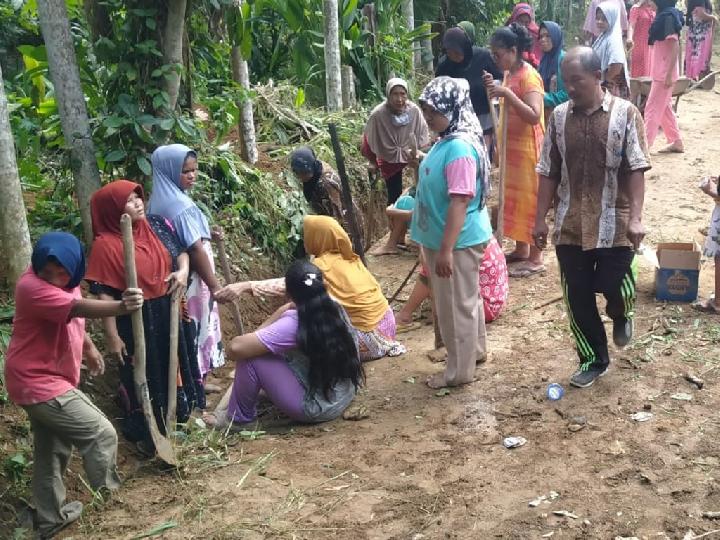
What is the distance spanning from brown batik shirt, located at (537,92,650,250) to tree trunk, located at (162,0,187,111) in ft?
8.32

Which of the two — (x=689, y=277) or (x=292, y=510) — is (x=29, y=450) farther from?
(x=689, y=277)

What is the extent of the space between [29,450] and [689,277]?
4.36 metres

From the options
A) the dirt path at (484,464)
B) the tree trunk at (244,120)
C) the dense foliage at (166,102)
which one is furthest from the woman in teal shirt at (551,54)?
the dirt path at (484,464)

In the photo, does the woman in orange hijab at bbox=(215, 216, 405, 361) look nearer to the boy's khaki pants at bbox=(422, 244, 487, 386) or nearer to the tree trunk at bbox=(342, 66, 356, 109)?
the boy's khaki pants at bbox=(422, 244, 487, 386)

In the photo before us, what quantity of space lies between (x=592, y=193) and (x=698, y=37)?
9778 millimetres

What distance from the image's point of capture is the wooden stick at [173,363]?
422 centimetres

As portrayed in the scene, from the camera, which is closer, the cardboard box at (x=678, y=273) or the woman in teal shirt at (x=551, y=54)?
the cardboard box at (x=678, y=273)

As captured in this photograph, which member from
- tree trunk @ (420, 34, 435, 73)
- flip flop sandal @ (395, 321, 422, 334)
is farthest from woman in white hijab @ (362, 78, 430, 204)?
tree trunk @ (420, 34, 435, 73)

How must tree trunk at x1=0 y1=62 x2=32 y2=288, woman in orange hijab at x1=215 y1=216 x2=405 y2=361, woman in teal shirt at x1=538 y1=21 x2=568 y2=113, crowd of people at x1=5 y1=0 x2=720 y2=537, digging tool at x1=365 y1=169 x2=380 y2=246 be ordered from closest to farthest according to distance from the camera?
crowd of people at x1=5 y1=0 x2=720 y2=537 → tree trunk at x1=0 y1=62 x2=32 y2=288 → woman in orange hijab at x1=215 y1=216 x2=405 y2=361 → digging tool at x1=365 y1=169 x2=380 y2=246 → woman in teal shirt at x1=538 y1=21 x2=568 y2=113

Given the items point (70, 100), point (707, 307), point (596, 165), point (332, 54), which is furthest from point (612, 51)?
point (70, 100)

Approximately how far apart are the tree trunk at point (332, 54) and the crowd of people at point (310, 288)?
4078mm

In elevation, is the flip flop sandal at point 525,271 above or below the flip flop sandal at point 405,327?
above

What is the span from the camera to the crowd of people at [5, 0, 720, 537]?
3502 mm

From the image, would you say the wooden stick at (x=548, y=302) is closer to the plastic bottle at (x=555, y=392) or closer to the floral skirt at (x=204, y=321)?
the plastic bottle at (x=555, y=392)
